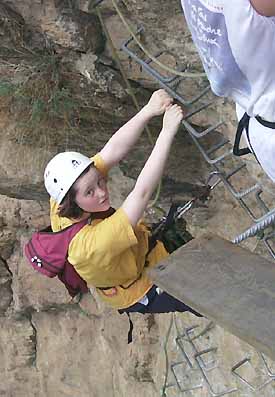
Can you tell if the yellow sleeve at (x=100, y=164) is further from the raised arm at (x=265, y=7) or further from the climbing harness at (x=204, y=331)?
the raised arm at (x=265, y=7)

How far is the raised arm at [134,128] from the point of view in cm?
241

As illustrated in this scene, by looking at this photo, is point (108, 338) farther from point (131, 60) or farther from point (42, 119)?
point (131, 60)

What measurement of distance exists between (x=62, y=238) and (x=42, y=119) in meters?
0.96

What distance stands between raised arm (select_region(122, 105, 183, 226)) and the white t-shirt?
75cm

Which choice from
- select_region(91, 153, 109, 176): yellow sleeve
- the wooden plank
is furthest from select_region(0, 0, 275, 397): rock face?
the wooden plank

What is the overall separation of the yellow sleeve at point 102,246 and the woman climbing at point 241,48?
2.71ft

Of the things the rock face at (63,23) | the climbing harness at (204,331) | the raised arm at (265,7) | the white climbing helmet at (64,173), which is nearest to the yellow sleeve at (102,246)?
the white climbing helmet at (64,173)

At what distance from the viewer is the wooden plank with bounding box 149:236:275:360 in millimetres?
1818

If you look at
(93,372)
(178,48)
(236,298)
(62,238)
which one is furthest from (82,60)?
(93,372)

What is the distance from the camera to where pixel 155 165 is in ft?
7.71

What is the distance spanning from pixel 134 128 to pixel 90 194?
0.30 m

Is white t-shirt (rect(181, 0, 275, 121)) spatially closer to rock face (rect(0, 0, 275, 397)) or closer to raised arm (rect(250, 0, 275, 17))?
raised arm (rect(250, 0, 275, 17))

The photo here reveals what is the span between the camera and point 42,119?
332 cm

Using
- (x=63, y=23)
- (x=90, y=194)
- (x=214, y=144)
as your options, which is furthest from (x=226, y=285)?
(x=63, y=23)
